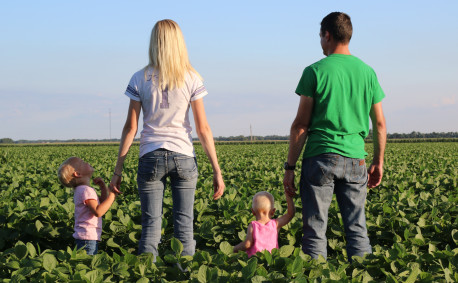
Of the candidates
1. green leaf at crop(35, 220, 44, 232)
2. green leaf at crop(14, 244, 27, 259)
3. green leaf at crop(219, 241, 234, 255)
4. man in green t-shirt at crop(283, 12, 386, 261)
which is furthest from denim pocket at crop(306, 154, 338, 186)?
green leaf at crop(35, 220, 44, 232)

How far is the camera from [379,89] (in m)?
3.57

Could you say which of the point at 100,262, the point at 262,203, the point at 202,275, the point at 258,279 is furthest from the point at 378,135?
the point at 100,262

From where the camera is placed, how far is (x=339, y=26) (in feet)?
10.9

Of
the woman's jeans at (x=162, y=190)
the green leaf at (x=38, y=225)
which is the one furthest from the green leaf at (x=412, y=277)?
the green leaf at (x=38, y=225)

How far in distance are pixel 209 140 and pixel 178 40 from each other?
79 cm

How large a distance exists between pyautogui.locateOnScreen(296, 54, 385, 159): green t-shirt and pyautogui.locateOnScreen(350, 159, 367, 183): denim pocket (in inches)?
2.1

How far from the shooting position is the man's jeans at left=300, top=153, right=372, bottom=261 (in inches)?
130

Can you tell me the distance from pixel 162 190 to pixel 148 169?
0.23m

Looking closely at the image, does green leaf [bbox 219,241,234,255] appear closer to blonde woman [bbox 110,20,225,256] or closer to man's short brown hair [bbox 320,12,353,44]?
blonde woman [bbox 110,20,225,256]

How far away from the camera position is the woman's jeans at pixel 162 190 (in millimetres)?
3375

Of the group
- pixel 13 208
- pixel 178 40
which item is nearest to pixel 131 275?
pixel 178 40

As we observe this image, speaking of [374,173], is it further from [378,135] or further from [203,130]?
[203,130]

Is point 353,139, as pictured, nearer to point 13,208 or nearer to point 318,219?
point 318,219

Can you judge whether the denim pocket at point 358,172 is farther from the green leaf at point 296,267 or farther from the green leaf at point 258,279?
the green leaf at point 258,279
